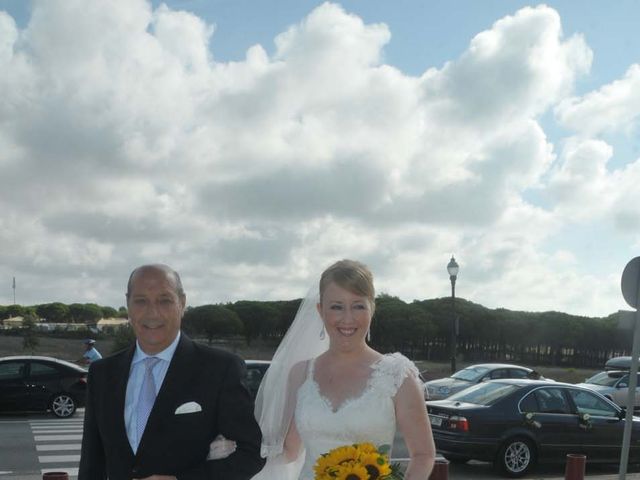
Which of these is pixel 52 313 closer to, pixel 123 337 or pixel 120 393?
pixel 123 337

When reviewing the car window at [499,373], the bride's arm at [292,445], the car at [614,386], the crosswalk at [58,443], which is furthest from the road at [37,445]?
the car at [614,386]

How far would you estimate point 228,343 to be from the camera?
203 ft

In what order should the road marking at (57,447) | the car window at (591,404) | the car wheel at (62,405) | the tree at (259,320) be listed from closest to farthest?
the car window at (591,404) < the road marking at (57,447) < the car wheel at (62,405) < the tree at (259,320)

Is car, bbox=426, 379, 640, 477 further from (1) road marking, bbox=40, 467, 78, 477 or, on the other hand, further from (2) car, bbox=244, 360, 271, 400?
(1) road marking, bbox=40, 467, 78, 477

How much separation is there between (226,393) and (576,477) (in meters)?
5.92

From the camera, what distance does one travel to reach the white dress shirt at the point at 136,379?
10.6 ft

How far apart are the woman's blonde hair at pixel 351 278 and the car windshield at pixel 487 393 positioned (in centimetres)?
907

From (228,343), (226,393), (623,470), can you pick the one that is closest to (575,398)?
(623,470)

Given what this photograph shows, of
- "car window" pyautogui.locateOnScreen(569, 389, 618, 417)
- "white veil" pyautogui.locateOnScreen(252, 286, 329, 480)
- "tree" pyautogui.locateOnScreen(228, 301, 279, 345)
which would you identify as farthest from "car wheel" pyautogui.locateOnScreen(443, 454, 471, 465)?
"tree" pyautogui.locateOnScreen(228, 301, 279, 345)

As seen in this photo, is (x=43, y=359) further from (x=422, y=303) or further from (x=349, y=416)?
(x=422, y=303)

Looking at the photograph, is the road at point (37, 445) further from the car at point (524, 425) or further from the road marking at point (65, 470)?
the car at point (524, 425)

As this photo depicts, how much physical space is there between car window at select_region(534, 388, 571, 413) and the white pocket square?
33.8 feet

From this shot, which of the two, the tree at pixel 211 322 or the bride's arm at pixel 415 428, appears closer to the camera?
the bride's arm at pixel 415 428

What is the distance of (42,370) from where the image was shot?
18203 millimetres
